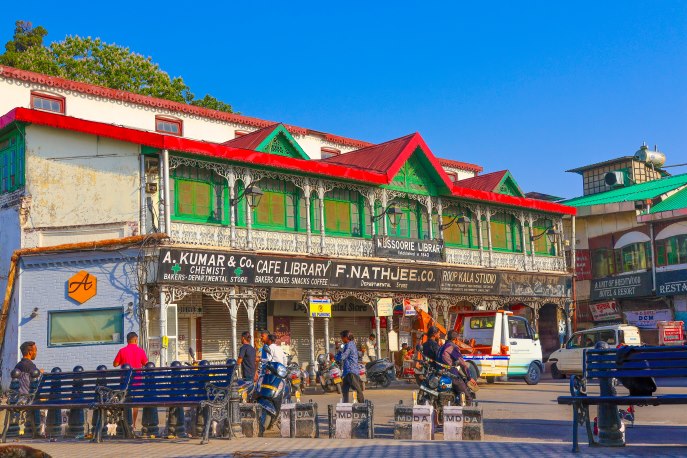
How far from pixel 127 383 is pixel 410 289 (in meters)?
16.8

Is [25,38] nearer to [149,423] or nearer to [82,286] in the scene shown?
[82,286]

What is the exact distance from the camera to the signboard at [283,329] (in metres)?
26.6

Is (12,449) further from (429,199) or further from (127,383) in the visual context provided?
(429,199)

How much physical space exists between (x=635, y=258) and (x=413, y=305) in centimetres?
1452

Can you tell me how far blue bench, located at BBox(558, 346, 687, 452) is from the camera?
8.90m

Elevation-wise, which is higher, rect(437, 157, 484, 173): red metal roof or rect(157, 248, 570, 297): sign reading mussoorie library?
rect(437, 157, 484, 173): red metal roof

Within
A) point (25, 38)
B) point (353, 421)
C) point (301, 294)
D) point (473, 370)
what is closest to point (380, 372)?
point (473, 370)

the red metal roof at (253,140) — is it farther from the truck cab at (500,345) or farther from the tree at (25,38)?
the tree at (25,38)

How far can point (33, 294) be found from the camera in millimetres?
21984

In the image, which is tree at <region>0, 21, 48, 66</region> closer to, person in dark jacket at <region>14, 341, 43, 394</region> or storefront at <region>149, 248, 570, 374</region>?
storefront at <region>149, 248, 570, 374</region>

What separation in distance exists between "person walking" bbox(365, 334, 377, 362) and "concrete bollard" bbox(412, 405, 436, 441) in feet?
51.5

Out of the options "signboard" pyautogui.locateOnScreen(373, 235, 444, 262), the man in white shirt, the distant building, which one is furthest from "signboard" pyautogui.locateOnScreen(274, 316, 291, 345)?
the distant building

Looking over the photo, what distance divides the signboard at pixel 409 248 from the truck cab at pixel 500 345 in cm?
375

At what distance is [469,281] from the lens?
98.3 feet
